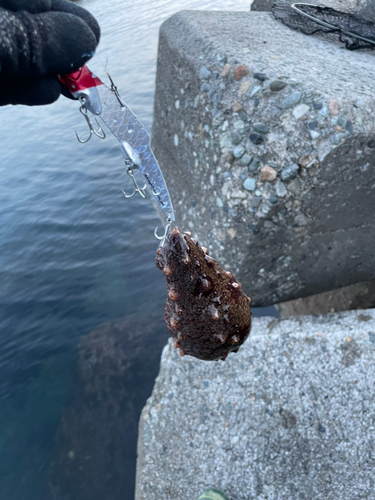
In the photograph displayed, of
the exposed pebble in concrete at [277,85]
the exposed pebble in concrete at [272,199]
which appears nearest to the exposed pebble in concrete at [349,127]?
the exposed pebble in concrete at [277,85]

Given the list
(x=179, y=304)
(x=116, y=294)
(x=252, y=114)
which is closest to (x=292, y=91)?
(x=252, y=114)

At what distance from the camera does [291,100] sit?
249 cm

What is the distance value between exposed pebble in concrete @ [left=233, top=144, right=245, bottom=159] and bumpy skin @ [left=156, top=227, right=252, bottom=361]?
1.24 m

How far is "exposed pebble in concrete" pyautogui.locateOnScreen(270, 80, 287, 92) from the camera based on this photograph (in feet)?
8.29

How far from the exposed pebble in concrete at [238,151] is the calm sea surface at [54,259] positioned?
75.3 inches

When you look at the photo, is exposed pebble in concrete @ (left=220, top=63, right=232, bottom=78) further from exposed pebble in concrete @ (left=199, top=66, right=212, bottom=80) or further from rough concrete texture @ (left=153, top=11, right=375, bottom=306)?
exposed pebble in concrete @ (left=199, top=66, right=212, bottom=80)

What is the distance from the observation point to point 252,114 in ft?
8.51

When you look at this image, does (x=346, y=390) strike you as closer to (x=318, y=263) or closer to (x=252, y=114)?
(x=318, y=263)

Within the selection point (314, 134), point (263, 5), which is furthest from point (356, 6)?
point (314, 134)

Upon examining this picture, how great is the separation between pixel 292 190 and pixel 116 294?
13.0 ft

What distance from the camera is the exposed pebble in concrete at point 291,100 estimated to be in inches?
97.4

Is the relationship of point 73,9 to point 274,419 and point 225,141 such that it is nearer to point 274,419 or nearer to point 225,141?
point 225,141

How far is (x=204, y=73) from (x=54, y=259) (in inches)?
192

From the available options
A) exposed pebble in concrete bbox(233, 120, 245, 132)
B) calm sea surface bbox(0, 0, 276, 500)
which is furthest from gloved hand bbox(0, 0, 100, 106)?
calm sea surface bbox(0, 0, 276, 500)
